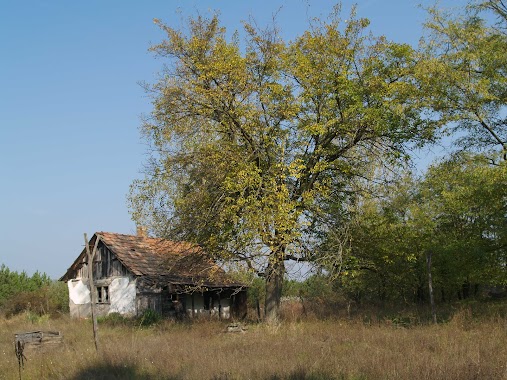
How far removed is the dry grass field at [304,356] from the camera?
10.1 m

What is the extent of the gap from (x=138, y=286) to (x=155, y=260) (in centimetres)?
285

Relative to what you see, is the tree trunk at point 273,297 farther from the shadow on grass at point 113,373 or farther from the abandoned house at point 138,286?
the shadow on grass at point 113,373

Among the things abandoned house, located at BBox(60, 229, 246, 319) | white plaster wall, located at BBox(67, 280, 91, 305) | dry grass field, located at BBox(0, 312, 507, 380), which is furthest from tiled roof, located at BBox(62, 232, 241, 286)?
dry grass field, located at BBox(0, 312, 507, 380)

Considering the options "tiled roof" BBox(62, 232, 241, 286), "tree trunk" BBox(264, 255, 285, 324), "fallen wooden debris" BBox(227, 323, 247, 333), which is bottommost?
"fallen wooden debris" BBox(227, 323, 247, 333)

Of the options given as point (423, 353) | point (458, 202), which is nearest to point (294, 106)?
point (458, 202)

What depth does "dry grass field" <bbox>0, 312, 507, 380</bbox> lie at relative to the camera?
33.1ft

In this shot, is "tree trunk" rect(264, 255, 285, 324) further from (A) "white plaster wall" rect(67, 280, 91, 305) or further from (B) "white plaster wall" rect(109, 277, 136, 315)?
(A) "white plaster wall" rect(67, 280, 91, 305)

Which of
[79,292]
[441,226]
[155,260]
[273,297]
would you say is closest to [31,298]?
[79,292]

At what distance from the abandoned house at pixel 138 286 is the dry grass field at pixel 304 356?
1338 cm

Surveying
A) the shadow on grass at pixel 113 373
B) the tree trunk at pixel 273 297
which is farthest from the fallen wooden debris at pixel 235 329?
the shadow on grass at pixel 113 373

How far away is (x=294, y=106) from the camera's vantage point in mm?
21000

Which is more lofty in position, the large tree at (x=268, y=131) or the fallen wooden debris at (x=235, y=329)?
Answer: the large tree at (x=268, y=131)

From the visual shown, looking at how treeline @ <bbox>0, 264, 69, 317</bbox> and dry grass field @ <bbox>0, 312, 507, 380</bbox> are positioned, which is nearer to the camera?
dry grass field @ <bbox>0, 312, 507, 380</bbox>

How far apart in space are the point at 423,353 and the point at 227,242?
406 inches
